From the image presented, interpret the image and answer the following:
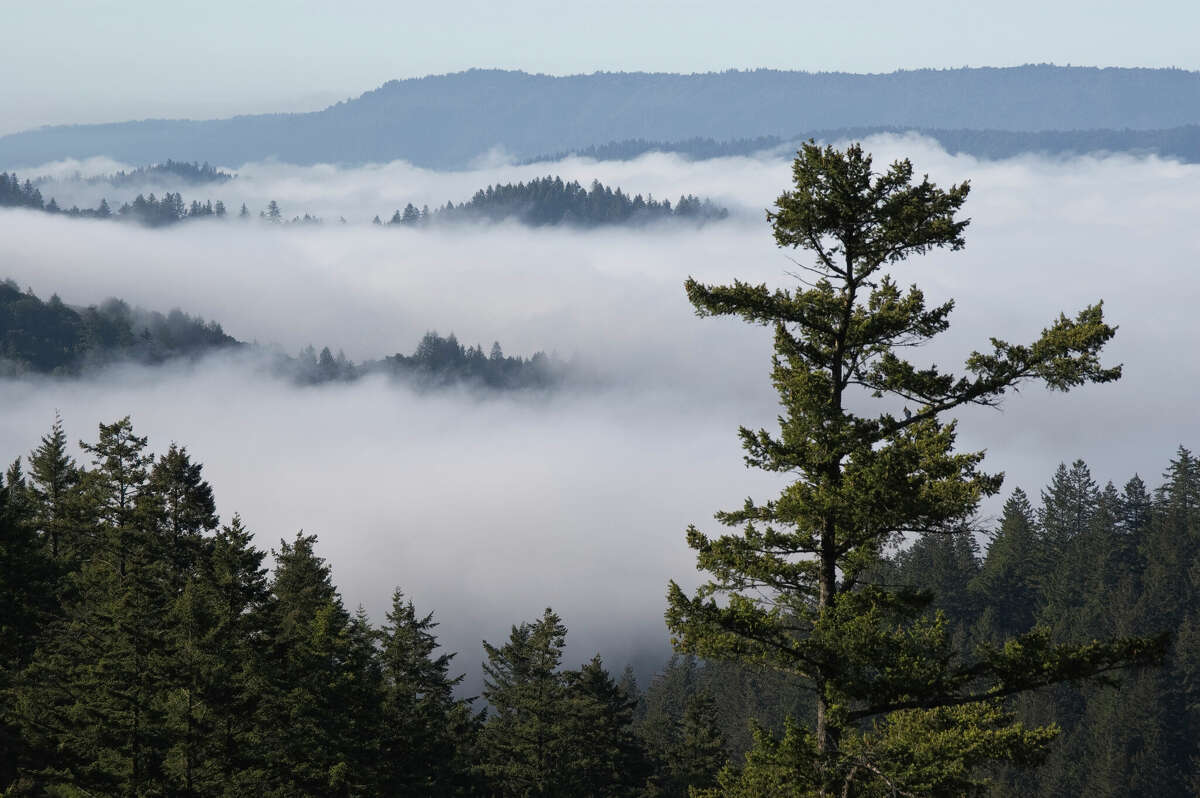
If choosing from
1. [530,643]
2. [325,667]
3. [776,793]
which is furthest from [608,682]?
[776,793]

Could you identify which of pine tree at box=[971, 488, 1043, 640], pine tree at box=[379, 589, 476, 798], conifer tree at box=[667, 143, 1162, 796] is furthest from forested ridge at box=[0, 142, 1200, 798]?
pine tree at box=[971, 488, 1043, 640]

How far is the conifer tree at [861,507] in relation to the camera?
1688 cm

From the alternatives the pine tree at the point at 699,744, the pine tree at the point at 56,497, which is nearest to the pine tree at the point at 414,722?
the pine tree at the point at 56,497

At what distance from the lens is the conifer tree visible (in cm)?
1688

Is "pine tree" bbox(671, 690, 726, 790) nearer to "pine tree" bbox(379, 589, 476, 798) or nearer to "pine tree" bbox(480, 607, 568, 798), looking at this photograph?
"pine tree" bbox(480, 607, 568, 798)

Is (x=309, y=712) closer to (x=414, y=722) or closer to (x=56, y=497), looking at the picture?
(x=414, y=722)

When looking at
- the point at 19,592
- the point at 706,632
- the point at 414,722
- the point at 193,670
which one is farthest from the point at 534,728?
the point at 706,632

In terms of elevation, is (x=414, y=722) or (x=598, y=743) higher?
(x=414, y=722)

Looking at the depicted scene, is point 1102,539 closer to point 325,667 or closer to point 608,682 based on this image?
point 608,682

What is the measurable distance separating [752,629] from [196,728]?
59.9 feet

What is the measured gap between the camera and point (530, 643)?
53656 mm

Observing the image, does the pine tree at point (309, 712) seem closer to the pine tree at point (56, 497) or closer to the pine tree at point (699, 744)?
the pine tree at point (56, 497)

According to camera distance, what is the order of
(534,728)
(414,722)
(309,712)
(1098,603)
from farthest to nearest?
(1098,603)
(534,728)
(414,722)
(309,712)

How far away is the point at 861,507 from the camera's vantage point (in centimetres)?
1662
